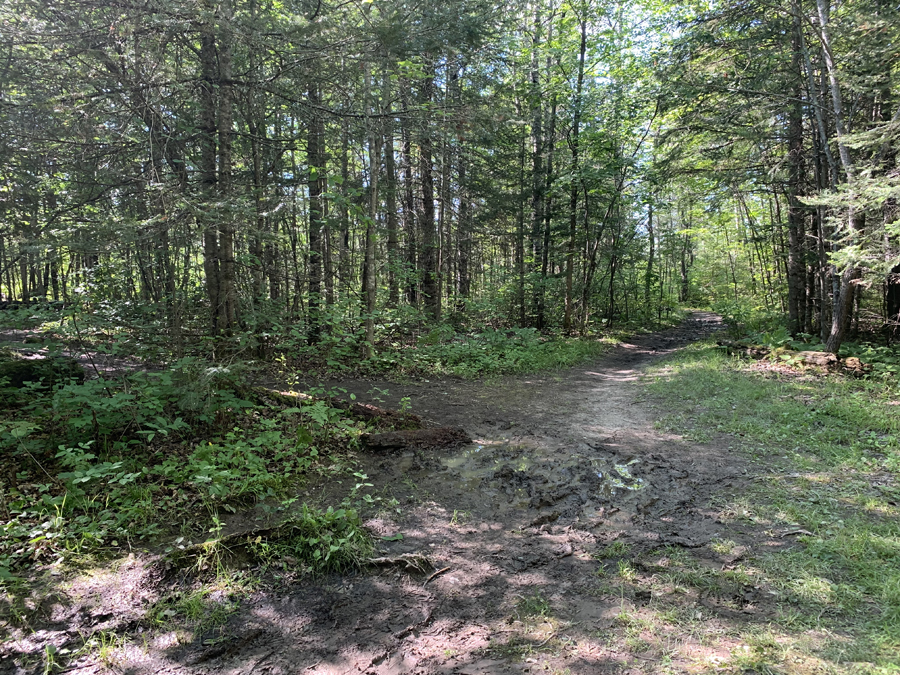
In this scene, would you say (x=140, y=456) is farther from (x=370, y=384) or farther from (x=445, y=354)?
(x=445, y=354)

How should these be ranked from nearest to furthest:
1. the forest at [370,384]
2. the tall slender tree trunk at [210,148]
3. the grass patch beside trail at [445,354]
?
the forest at [370,384], the tall slender tree trunk at [210,148], the grass patch beside trail at [445,354]

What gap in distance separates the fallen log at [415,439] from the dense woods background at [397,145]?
2236 millimetres

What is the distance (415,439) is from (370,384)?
3.26 meters

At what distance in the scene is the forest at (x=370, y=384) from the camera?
2861mm

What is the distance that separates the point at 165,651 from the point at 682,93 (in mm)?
12974

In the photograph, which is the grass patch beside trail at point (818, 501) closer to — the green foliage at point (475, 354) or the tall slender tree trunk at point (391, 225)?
the green foliage at point (475, 354)

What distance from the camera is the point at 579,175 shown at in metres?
14.2

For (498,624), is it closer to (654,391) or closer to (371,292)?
(654,391)

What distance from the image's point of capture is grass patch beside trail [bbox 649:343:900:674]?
236cm

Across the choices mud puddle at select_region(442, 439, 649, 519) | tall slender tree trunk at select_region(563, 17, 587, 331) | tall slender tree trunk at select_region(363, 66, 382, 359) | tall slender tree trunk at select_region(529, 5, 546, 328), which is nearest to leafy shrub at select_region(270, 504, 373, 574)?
mud puddle at select_region(442, 439, 649, 519)

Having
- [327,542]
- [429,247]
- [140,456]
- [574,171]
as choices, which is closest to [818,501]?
[327,542]

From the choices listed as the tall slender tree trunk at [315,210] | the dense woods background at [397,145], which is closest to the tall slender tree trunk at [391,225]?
the dense woods background at [397,145]

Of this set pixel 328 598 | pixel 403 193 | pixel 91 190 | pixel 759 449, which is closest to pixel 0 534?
pixel 328 598

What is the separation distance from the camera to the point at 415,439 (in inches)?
230
